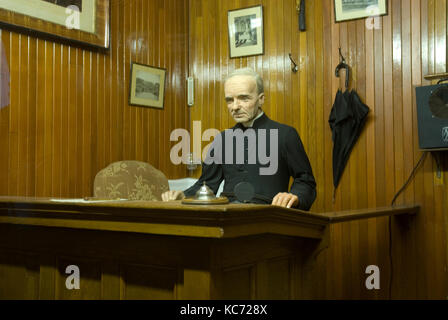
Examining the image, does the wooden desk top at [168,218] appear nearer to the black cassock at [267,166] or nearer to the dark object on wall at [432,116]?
the black cassock at [267,166]

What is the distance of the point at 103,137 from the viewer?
3910mm

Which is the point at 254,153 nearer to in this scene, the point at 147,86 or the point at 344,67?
the point at 344,67

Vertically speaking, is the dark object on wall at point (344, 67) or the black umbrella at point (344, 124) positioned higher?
the dark object on wall at point (344, 67)

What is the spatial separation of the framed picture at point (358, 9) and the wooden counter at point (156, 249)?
8.60 feet

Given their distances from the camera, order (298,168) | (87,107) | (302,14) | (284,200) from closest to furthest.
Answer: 1. (284,200)
2. (298,168)
3. (87,107)
4. (302,14)

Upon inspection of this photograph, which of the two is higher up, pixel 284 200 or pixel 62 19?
pixel 62 19

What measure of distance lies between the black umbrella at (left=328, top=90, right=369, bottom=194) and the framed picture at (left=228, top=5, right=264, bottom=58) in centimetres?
102

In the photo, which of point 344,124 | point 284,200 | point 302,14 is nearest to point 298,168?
point 284,200

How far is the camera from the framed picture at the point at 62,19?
3.18m

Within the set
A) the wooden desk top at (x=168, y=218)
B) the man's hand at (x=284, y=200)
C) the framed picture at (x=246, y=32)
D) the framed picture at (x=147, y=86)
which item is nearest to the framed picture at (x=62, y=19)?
the framed picture at (x=147, y=86)

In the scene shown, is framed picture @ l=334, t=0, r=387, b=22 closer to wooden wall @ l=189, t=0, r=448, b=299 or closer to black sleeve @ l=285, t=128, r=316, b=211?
wooden wall @ l=189, t=0, r=448, b=299

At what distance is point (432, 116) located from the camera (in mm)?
3387

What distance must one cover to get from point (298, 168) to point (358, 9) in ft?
6.97
